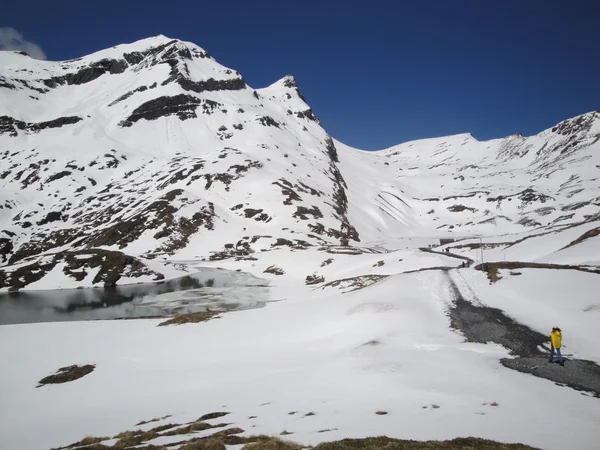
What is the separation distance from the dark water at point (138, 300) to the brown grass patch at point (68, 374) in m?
27.4

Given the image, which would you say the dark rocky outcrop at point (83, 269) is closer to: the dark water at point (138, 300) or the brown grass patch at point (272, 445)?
the dark water at point (138, 300)

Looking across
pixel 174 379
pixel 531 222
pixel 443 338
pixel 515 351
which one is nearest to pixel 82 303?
pixel 174 379

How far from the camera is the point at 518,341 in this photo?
27406 millimetres

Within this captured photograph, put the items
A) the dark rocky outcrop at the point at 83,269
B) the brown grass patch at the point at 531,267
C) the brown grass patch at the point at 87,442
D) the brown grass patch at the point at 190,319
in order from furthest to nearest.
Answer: the dark rocky outcrop at the point at 83,269, the brown grass patch at the point at 190,319, the brown grass patch at the point at 531,267, the brown grass patch at the point at 87,442

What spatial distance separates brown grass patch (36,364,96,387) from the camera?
30.5 metres

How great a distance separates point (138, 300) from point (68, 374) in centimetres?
4462

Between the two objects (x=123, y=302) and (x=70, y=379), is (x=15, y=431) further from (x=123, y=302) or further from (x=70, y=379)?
(x=123, y=302)

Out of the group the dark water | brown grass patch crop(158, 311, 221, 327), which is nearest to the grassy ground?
brown grass patch crop(158, 311, 221, 327)

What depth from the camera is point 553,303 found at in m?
33.6

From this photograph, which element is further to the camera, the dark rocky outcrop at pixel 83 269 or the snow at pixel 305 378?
the dark rocky outcrop at pixel 83 269

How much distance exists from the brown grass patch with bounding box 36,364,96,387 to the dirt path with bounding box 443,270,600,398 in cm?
3282

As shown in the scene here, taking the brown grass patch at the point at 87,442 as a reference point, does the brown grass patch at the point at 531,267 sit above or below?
above

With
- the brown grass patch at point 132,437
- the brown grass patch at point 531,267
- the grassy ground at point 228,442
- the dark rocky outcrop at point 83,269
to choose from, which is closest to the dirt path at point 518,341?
the brown grass patch at point 531,267

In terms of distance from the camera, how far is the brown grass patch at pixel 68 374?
100.0ft
